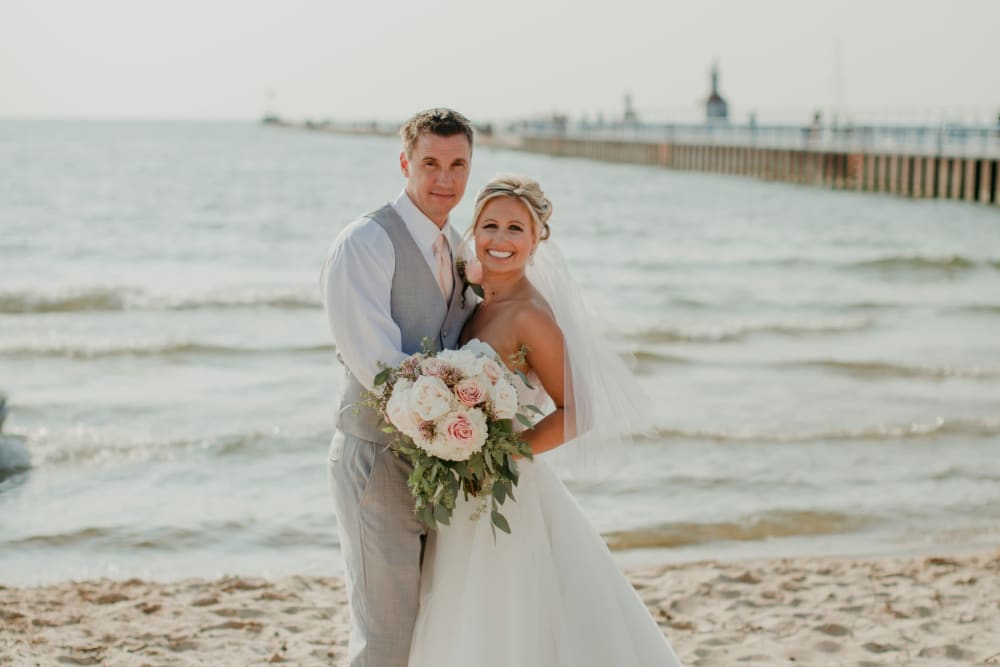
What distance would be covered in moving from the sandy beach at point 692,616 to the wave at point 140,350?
25.6ft

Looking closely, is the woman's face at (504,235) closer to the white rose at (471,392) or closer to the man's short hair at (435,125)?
the man's short hair at (435,125)

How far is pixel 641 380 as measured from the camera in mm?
13156

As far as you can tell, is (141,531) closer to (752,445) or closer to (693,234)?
(752,445)

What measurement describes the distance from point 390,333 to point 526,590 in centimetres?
97

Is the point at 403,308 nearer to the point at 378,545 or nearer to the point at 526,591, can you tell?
the point at 378,545

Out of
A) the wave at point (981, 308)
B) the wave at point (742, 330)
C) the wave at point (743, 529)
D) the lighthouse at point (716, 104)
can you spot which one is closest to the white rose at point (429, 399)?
the wave at point (743, 529)

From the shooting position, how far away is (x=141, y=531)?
761 cm

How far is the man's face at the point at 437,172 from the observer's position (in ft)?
12.3

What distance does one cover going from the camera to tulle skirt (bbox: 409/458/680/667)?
12.3ft

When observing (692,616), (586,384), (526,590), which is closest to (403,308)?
(586,384)

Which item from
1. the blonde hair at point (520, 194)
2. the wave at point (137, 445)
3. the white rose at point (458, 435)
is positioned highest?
the blonde hair at point (520, 194)

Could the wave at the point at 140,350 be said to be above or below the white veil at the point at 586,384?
below

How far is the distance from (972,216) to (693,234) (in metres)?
7.43

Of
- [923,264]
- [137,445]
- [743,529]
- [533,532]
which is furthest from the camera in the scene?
[923,264]
